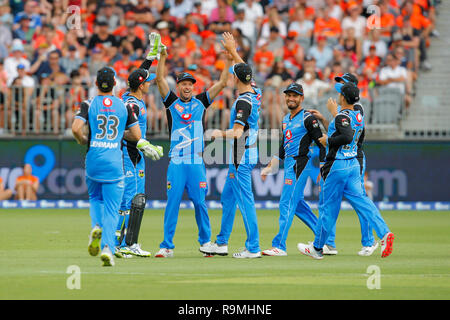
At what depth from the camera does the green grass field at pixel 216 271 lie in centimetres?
964

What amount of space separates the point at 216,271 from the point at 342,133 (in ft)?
9.22

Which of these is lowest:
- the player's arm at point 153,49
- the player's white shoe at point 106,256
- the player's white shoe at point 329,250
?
the player's white shoe at point 329,250

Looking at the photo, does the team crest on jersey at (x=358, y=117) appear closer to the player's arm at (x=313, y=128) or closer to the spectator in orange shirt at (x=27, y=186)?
the player's arm at (x=313, y=128)

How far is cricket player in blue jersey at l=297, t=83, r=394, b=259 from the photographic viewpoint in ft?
42.2

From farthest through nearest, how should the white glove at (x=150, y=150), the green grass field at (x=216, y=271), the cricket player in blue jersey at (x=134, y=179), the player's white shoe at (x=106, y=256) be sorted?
the cricket player in blue jersey at (x=134, y=179), the white glove at (x=150, y=150), the player's white shoe at (x=106, y=256), the green grass field at (x=216, y=271)

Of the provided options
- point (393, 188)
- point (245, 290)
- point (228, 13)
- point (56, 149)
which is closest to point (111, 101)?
point (245, 290)

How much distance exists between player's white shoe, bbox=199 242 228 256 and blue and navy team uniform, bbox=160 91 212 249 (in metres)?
0.09

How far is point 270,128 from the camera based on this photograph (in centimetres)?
2359

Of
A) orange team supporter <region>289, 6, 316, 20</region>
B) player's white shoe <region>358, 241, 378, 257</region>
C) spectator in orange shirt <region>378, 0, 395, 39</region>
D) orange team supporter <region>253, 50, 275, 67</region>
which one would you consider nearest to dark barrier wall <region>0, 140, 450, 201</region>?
orange team supporter <region>253, 50, 275, 67</region>

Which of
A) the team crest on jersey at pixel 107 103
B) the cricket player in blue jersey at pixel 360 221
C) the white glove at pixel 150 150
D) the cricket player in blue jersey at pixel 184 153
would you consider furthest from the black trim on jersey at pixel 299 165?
the team crest on jersey at pixel 107 103

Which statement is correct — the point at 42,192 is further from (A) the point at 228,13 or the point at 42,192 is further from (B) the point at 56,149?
(A) the point at 228,13

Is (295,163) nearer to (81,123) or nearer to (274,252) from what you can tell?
A: (274,252)

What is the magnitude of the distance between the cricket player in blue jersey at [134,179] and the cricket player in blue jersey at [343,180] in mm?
2486

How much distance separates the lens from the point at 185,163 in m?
13.3
